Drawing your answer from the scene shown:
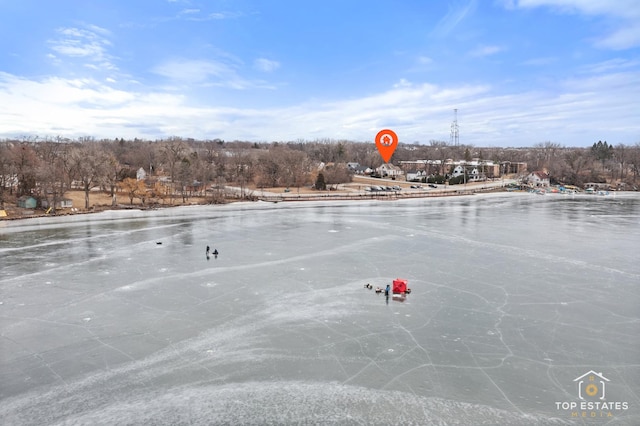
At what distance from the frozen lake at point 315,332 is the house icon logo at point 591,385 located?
0.06 m

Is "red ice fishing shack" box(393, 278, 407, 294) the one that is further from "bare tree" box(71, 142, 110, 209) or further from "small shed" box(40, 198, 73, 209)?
"small shed" box(40, 198, 73, 209)

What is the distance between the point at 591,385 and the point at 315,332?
5881mm

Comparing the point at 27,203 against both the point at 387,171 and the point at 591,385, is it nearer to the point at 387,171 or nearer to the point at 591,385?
the point at 591,385

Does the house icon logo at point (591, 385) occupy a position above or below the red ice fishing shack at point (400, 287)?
below

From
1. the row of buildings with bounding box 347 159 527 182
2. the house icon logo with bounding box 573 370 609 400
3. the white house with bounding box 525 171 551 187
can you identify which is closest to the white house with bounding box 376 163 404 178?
the row of buildings with bounding box 347 159 527 182

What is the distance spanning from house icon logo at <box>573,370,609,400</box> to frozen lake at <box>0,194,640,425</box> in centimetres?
6

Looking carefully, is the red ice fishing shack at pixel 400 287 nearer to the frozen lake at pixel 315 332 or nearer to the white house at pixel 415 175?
the frozen lake at pixel 315 332

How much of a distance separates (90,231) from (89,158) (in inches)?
764

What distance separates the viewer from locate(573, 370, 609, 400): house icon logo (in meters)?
7.95

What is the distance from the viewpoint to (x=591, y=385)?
27.0 feet

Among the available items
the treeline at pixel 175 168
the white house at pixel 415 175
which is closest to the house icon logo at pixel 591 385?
the treeline at pixel 175 168

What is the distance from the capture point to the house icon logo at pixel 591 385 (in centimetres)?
795

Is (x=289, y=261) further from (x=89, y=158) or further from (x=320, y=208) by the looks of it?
A: (x=89, y=158)

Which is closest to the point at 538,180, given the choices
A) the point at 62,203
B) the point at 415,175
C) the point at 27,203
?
the point at 415,175
